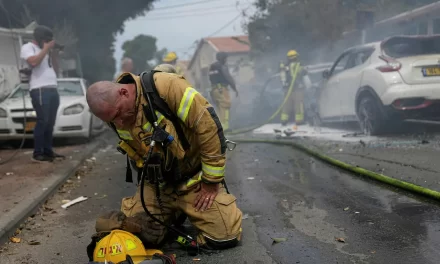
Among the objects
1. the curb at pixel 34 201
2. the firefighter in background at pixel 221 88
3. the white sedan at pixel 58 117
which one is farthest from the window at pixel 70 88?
the curb at pixel 34 201

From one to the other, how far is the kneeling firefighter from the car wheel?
5145 millimetres

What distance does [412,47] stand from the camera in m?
7.21

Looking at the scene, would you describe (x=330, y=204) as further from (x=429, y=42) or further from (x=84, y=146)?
(x=84, y=146)

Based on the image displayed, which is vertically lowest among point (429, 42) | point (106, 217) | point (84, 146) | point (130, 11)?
point (84, 146)

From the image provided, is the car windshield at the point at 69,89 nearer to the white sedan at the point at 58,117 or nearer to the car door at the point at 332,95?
the white sedan at the point at 58,117

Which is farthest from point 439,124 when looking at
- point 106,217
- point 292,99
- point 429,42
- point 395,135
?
point 106,217

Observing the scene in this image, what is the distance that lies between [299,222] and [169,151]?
51.8 inches

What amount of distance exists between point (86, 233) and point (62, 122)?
5739mm

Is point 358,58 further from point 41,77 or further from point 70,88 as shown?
point 70,88

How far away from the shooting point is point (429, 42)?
7152 millimetres

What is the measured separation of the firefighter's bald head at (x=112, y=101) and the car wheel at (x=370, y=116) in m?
5.56

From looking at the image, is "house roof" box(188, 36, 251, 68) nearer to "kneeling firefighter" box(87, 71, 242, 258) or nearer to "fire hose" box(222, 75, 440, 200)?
"fire hose" box(222, 75, 440, 200)

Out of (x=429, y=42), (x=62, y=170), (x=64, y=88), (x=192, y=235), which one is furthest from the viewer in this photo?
(x=64, y=88)

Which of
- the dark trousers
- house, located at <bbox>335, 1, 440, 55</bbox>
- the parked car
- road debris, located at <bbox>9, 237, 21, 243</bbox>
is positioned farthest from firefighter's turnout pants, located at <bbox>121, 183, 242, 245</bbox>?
house, located at <bbox>335, 1, 440, 55</bbox>
